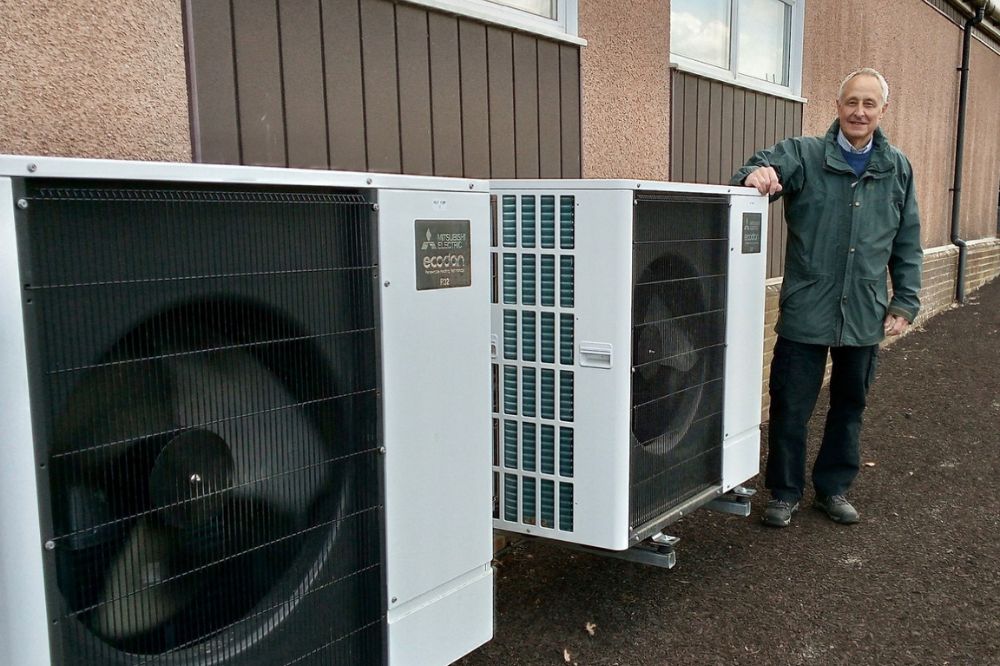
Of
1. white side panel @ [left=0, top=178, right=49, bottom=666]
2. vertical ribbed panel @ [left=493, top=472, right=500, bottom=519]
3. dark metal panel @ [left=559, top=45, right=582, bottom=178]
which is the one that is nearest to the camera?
white side panel @ [left=0, top=178, right=49, bottom=666]

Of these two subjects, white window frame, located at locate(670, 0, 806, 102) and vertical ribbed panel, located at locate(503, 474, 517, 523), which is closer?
vertical ribbed panel, located at locate(503, 474, 517, 523)

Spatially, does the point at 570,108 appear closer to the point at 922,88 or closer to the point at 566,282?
the point at 566,282

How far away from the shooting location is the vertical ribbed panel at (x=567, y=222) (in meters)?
2.56

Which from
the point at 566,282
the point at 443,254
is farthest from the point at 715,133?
the point at 443,254

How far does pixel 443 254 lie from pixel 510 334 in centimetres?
76

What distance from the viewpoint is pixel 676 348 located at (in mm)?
2885

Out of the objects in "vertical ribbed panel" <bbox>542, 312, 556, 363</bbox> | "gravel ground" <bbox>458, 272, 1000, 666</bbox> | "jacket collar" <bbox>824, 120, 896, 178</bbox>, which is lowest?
"gravel ground" <bbox>458, 272, 1000, 666</bbox>

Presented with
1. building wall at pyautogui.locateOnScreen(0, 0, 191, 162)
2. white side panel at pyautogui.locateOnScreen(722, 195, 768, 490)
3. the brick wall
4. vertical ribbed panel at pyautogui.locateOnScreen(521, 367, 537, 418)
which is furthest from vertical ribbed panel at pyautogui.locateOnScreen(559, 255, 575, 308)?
the brick wall

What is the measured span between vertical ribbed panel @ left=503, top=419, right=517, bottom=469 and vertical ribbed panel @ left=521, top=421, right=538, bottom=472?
3cm

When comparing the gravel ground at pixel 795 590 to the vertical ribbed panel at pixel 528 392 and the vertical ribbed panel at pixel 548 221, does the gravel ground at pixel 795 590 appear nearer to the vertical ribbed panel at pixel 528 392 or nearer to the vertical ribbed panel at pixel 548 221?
the vertical ribbed panel at pixel 528 392

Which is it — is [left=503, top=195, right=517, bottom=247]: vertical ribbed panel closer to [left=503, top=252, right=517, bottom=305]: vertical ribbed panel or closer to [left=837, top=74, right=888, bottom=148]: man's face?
[left=503, top=252, right=517, bottom=305]: vertical ribbed panel

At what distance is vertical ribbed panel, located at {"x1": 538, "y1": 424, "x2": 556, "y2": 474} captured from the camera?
274 cm

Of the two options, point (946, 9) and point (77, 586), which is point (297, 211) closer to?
point (77, 586)

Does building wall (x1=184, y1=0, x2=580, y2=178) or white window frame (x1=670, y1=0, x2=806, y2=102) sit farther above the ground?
white window frame (x1=670, y1=0, x2=806, y2=102)
